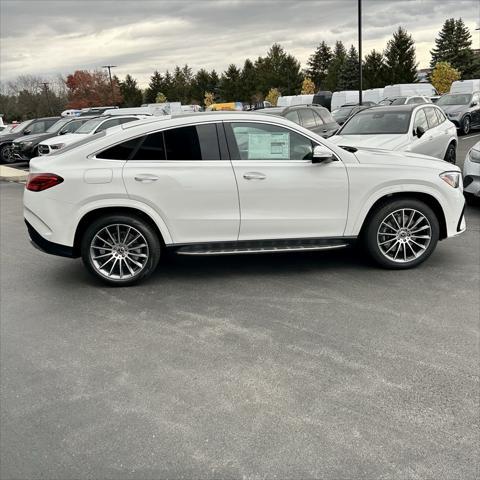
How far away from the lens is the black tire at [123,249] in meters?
5.26

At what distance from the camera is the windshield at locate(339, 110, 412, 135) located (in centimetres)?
1034

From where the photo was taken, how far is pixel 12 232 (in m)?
8.34

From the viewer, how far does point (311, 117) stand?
14.1 metres

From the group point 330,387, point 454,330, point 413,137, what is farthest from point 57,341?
point 413,137

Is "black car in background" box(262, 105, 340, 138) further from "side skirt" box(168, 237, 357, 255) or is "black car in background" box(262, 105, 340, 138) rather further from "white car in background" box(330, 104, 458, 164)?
"side skirt" box(168, 237, 357, 255)

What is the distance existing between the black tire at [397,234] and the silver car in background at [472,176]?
2.98 meters

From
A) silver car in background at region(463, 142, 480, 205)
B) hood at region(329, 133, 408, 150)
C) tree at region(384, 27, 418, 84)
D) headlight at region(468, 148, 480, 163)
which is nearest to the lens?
silver car in background at region(463, 142, 480, 205)

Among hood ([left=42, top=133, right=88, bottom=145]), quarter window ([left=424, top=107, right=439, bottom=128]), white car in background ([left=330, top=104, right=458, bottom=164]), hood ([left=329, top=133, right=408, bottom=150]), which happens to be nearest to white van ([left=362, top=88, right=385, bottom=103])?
hood ([left=42, top=133, right=88, bottom=145])

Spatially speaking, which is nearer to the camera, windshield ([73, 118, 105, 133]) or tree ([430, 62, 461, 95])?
windshield ([73, 118, 105, 133])

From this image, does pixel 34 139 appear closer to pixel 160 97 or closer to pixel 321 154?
pixel 321 154

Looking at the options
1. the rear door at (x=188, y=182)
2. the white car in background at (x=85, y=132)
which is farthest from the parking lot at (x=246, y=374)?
the white car in background at (x=85, y=132)

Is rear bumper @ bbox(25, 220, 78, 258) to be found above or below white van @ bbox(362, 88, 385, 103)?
below

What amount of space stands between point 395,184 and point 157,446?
378 centimetres

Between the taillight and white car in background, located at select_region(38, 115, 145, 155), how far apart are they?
35.7 ft
